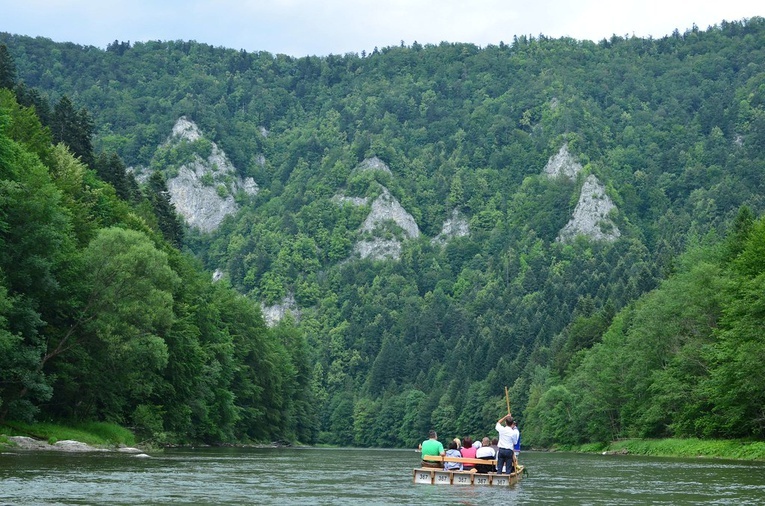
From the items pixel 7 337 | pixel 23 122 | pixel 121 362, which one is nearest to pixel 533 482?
pixel 7 337

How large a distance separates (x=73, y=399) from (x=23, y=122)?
2678 cm

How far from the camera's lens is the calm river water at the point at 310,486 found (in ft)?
113

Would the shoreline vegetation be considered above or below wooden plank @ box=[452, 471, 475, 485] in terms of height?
above

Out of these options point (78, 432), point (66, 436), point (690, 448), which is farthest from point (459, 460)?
point (690, 448)

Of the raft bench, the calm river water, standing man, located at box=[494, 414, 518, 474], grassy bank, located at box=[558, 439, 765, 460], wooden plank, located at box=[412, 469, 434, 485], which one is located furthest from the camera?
grassy bank, located at box=[558, 439, 765, 460]

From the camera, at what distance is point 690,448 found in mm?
78812

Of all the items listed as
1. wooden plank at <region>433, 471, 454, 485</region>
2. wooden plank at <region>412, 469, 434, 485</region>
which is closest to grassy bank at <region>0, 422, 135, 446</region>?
wooden plank at <region>412, 469, 434, 485</region>

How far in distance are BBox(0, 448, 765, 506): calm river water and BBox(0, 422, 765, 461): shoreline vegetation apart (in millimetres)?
5188

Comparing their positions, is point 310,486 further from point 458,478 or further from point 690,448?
point 690,448

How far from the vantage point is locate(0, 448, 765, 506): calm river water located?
113ft

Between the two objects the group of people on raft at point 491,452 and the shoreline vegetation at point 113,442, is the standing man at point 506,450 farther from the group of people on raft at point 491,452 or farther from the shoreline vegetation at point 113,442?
the shoreline vegetation at point 113,442

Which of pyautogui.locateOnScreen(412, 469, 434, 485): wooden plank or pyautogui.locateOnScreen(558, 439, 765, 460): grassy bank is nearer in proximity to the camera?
pyautogui.locateOnScreen(412, 469, 434, 485): wooden plank

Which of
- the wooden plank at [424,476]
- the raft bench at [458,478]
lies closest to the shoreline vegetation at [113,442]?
the wooden plank at [424,476]

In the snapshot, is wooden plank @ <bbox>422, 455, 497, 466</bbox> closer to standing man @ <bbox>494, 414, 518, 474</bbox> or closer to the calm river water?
standing man @ <bbox>494, 414, 518, 474</bbox>
